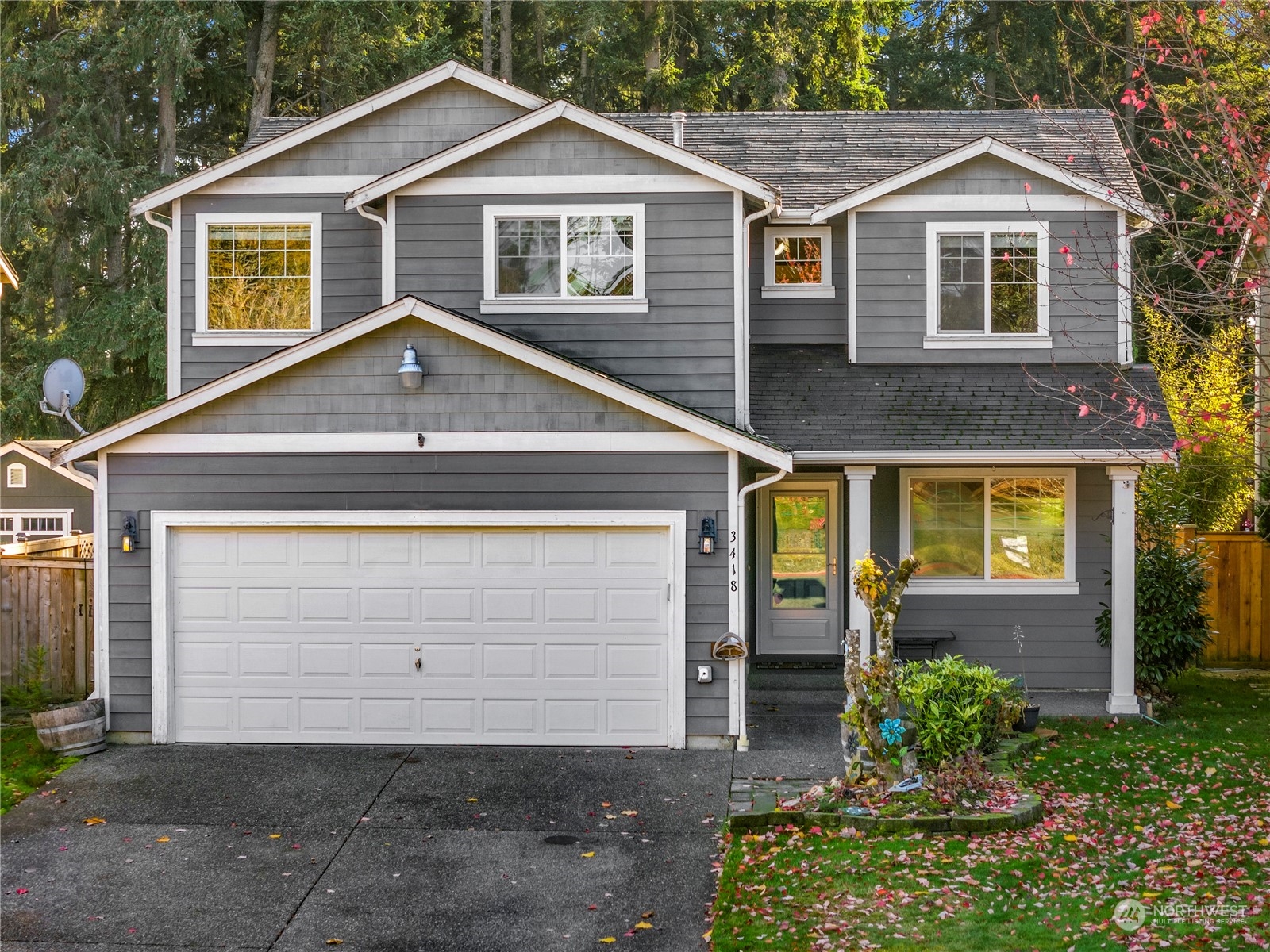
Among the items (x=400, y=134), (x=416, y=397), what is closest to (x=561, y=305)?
(x=416, y=397)

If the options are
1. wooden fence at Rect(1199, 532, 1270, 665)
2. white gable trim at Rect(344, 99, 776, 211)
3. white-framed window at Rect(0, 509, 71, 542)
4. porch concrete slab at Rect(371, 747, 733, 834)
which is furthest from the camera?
white-framed window at Rect(0, 509, 71, 542)

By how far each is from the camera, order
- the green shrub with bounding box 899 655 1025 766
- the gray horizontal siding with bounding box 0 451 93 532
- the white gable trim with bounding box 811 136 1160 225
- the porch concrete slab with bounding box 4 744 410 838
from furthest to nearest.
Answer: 1. the gray horizontal siding with bounding box 0 451 93 532
2. the white gable trim with bounding box 811 136 1160 225
3. the green shrub with bounding box 899 655 1025 766
4. the porch concrete slab with bounding box 4 744 410 838

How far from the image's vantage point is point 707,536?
994 centimetres

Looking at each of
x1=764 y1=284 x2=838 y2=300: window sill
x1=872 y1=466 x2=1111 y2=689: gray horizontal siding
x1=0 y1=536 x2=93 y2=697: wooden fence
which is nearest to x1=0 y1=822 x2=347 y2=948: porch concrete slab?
x1=0 y1=536 x2=93 y2=697: wooden fence

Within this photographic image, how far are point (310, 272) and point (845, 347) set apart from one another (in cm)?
640

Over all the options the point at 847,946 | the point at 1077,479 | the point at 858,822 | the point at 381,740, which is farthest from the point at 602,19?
the point at 847,946

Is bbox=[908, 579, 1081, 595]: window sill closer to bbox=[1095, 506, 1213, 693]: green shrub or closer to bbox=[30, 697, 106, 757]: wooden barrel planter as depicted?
bbox=[1095, 506, 1213, 693]: green shrub

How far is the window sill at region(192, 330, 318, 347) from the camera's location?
39.4 ft

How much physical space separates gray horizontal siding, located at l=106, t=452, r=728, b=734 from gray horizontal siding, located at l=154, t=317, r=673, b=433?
302mm

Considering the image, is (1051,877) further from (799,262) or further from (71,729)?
(799,262)

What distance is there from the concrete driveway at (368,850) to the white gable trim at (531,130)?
569 cm

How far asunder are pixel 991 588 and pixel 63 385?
33.5 feet

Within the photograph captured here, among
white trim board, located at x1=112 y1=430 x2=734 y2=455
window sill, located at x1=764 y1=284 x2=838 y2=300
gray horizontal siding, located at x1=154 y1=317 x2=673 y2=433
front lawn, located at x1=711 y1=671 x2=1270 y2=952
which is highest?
window sill, located at x1=764 y1=284 x2=838 y2=300

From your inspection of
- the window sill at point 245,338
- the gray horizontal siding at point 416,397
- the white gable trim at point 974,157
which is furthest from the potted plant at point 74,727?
the white gable trim at point 974,157
